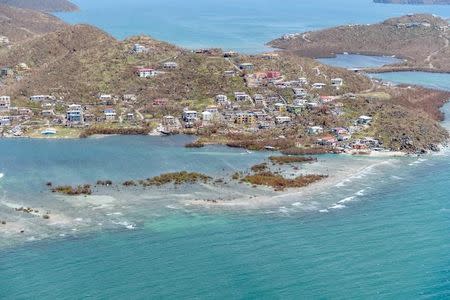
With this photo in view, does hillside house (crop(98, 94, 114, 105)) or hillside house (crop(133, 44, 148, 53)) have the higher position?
hillside house (crop(133, 44, 148, 53))

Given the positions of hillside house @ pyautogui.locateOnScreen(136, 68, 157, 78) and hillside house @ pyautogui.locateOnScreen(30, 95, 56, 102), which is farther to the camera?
hillside house @ pyautogui.locateOnScreen(136, 68, 157, 78)

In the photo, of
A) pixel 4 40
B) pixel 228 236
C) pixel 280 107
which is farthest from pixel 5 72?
pixel 228 236

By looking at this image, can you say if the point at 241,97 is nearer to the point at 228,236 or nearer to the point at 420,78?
the point at 228,236

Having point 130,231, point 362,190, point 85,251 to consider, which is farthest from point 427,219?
point 85,251

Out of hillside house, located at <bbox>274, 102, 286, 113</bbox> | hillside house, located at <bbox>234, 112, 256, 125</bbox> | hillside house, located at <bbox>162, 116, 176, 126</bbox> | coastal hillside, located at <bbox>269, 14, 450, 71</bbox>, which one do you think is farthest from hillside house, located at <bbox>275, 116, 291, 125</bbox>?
coastal hillside, located at <bbox>269, 14, 450, 71</bbox>

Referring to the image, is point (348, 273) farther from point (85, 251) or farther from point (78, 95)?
point (78, 95)

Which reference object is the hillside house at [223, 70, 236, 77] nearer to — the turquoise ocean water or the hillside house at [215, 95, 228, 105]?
the hillside house at [215, 95, 228, 105]

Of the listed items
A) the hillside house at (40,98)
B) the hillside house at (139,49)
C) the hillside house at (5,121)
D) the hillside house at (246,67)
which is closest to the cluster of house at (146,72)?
the hillside house at (139,49)

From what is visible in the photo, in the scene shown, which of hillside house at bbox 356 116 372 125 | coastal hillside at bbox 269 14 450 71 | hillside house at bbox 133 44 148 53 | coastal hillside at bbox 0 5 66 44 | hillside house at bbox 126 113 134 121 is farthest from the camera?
coastal hillside at bbox 0 5 66 44
